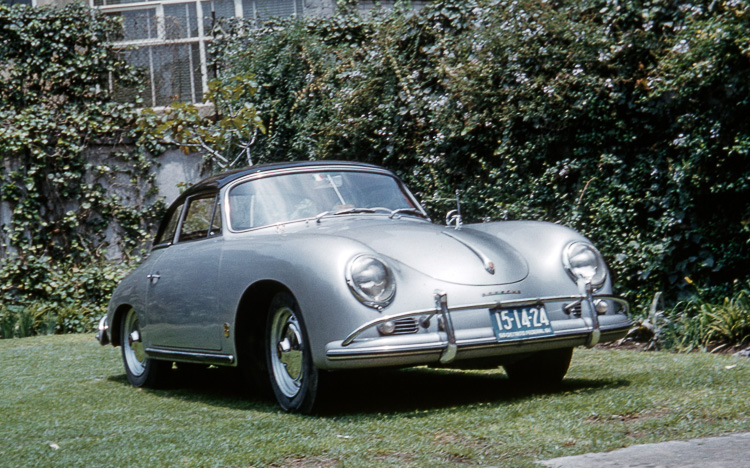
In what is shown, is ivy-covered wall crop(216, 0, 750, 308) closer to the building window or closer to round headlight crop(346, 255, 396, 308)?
the building window

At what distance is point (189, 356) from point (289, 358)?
1105 mm

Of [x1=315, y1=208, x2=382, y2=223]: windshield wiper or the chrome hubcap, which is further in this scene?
[x1=315, y1=208, x2=382, y2=223]: windshield wiper

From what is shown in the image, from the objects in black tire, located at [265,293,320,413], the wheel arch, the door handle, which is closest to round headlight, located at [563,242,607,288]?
black tire, located at [265,293,320,413]

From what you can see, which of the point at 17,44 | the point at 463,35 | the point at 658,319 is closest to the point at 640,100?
the point at 658,319

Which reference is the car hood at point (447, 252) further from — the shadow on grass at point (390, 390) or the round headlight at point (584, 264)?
the shadow on grass at point (390, 390)

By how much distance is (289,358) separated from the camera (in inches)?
189

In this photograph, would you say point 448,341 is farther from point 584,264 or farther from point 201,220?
point 201,220

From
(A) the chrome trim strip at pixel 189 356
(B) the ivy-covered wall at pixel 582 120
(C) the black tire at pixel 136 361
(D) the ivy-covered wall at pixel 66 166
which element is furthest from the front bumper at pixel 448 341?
(D) the ivy-covered wall at pixel 66 166

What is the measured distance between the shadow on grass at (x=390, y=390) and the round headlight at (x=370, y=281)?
506mm

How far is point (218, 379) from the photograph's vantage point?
6.79m

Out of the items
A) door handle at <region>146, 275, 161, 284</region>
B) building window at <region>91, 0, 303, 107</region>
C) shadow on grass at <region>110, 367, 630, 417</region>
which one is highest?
building window at <region>91, 0, 303, 107</region>

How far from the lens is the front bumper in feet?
14.1

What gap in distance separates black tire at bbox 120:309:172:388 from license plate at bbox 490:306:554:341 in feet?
9.35

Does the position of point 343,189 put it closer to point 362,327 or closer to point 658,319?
point 362,327
